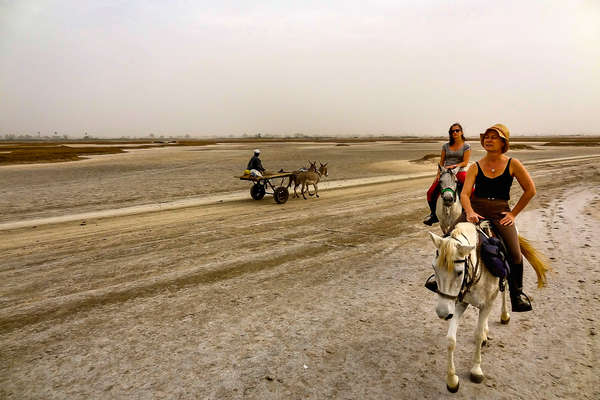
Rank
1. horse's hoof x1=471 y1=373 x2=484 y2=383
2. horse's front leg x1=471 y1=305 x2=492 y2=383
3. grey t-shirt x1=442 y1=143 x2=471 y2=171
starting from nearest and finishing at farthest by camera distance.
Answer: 1. horse's front leg x1=471 y1=305 x2=492 y2=383
2. horse's hoof x1=471 y1=373 x2=484 y2=383
3. grey t-shirt x1=442 y1=143 x2=471 y2=171

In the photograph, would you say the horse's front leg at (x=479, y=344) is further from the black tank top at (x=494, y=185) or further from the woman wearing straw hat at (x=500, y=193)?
the black tank top at (x=494, y=185)

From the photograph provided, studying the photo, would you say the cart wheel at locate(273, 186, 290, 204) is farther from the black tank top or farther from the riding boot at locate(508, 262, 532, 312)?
the riding boot at locate(508, 262, 532, 312)

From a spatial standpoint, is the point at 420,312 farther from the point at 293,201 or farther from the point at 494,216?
the point at 293,201

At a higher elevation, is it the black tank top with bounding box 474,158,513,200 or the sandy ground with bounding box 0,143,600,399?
the black tank top with bounding box 474,158,513,200

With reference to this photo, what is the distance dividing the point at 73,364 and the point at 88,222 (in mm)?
8925

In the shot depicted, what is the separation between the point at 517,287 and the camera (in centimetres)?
387

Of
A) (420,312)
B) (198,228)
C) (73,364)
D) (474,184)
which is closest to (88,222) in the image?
(198,228)

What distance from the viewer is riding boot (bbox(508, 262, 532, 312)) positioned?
3.84m

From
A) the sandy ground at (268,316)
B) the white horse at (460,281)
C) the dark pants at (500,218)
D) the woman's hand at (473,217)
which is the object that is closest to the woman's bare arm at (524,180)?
the dark pants at (500,218)

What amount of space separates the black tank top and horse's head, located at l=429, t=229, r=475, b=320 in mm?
1230

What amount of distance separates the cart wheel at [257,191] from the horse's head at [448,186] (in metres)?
10.2

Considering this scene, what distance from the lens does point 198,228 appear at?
1034cm

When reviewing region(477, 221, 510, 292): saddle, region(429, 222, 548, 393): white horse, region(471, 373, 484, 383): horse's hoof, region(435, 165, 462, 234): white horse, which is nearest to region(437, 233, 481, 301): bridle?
region(429, 222, 548, 393): white horse

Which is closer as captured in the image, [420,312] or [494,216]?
[494,216]
